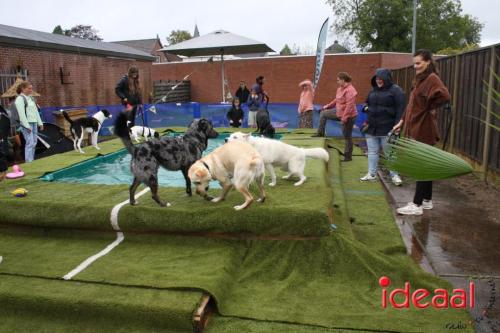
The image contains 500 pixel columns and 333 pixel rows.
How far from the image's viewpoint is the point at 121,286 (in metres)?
3.13

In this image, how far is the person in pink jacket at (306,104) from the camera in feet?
36.1

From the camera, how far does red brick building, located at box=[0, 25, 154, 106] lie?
1291 cm

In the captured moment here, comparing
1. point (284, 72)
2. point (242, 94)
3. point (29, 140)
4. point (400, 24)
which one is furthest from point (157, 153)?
point (400, 24)

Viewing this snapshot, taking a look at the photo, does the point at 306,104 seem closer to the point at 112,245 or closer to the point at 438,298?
the point at 112,245

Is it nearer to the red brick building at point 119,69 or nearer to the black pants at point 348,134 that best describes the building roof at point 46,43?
the red brick building at point 119,69

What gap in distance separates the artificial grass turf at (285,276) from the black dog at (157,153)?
587 millimetres

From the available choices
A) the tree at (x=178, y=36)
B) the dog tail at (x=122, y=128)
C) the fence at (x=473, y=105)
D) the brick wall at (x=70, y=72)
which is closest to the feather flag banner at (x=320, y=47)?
the fence at (x=473, y=105)

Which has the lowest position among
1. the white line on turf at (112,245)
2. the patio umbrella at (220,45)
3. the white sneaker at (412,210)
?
the white sneaker at (412,210)

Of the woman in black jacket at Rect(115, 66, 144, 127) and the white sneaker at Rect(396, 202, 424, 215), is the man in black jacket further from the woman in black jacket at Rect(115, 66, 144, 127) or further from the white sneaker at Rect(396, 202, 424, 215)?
the white sneaker at Rect(396, 202, 424, 215)

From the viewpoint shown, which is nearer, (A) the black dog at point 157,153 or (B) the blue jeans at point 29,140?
(A) the black dog at point 157,153

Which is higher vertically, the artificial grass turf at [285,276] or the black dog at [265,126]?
the black dog at [265,126]

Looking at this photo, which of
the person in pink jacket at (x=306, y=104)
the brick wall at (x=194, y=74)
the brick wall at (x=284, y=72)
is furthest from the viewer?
the brick wall at (x=284, y=72)

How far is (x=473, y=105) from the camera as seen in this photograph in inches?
313

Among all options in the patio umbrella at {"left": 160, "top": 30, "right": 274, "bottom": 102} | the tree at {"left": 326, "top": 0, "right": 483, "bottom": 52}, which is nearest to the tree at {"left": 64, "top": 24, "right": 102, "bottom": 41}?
the tree at {"left": 326, "top": 0, "right": 483, "bottom": 52}
